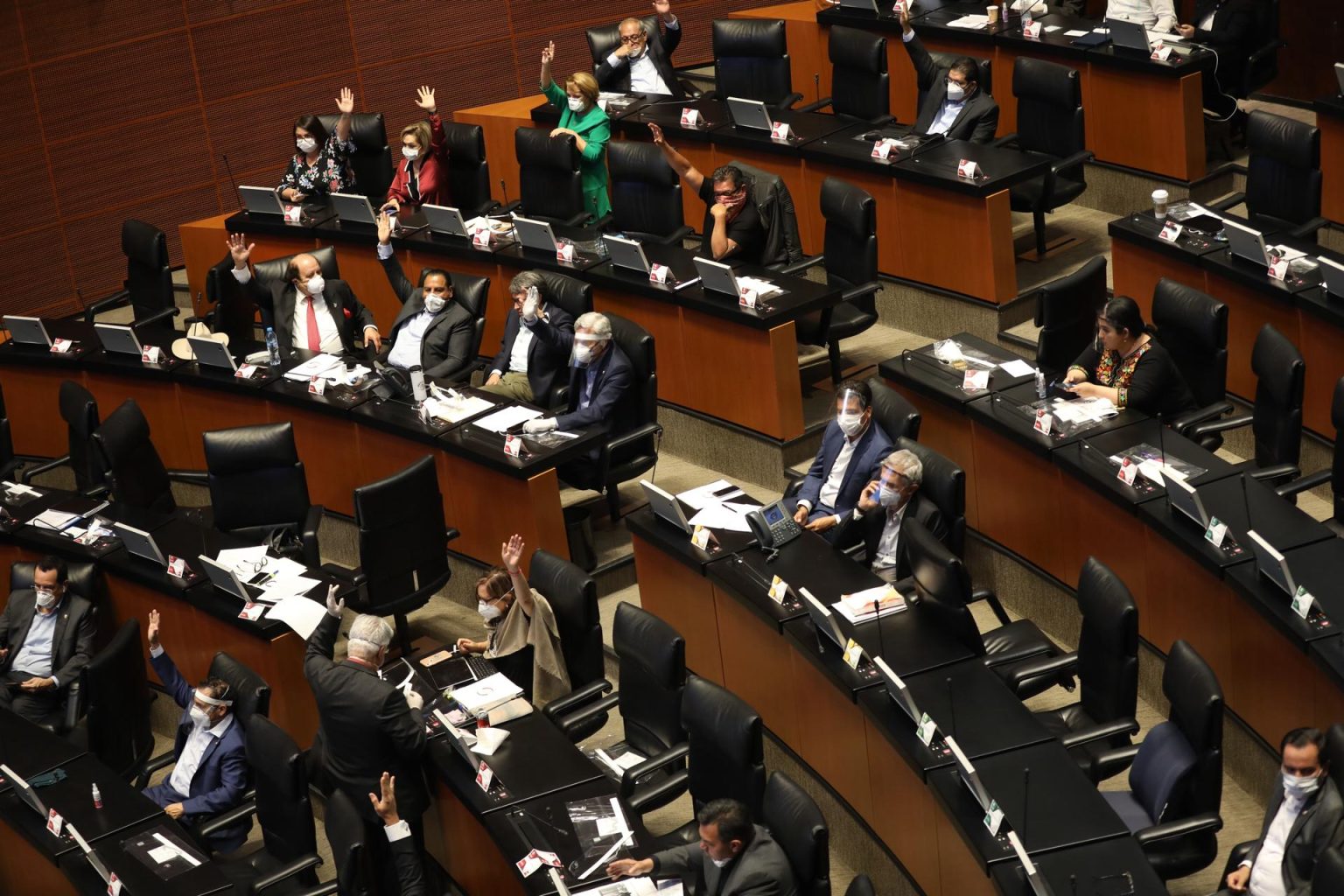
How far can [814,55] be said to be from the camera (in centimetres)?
1045

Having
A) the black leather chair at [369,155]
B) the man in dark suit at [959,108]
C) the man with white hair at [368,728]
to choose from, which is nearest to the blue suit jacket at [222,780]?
the man with white hair at [368,728]

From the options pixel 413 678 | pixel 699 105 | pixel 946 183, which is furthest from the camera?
pixel 699 105

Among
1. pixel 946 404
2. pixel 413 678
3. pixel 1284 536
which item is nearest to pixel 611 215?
pixel 946 404

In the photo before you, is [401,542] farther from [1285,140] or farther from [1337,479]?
[1285,140]

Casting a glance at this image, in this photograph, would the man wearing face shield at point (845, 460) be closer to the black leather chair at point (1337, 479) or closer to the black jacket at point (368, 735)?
the black leather chair at point (1337, 479)

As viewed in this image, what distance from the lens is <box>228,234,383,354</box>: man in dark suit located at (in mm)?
8320

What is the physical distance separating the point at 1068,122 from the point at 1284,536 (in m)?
3.48

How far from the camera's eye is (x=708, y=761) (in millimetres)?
5059

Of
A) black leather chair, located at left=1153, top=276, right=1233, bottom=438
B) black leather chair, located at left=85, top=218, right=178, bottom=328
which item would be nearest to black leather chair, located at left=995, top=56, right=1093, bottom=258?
black leather chair, located at left=1153, top=276, right=1233, bottom=438

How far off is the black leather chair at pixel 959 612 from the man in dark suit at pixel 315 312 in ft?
12.4

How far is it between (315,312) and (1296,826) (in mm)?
5746

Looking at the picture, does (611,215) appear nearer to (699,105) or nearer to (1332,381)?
(699,105)

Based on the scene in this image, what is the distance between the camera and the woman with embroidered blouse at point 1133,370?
605 cm

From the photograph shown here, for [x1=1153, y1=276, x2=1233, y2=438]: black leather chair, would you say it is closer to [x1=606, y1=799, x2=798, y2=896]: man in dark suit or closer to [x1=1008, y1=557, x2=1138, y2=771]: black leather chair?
[x1=1008, y1=557, x2=1138, y2=771]: black leather chair
